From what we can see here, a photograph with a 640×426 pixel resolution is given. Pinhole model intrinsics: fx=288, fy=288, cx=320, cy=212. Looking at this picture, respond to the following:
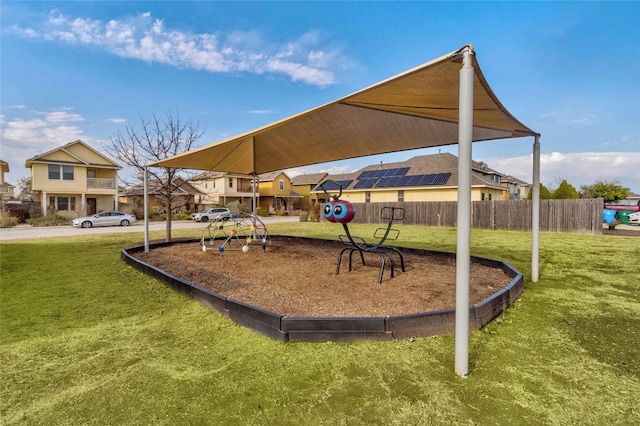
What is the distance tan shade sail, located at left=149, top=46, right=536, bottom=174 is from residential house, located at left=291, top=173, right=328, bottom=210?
35.9 metres

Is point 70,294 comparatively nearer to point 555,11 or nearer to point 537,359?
point 537,359

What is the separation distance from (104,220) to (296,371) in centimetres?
2500

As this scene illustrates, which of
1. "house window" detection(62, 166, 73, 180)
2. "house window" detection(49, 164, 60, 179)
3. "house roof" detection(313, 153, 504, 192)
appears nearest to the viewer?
"house roof" detection(313, 153, 504, 192)

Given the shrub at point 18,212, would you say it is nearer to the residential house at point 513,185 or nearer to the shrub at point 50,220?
the shrub at point 50,220

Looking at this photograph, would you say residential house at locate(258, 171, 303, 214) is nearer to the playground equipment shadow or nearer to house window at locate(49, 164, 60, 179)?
house window at locate(49, 164, 60, 179)

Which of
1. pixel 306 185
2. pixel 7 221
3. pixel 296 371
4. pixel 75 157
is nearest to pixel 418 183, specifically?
pixel 306 185

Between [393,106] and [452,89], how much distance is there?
1.04m

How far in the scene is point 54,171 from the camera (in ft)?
82.9

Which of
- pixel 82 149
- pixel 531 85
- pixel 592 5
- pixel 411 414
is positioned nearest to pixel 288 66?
pixel 531 85

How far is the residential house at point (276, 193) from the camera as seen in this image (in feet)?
135

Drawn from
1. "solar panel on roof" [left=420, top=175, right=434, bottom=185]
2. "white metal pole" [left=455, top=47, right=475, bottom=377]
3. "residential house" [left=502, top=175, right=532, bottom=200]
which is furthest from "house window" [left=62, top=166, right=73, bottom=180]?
"residential house" [left=502, top=175, right=532, bottom=200]

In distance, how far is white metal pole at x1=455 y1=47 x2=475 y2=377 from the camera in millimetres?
2361

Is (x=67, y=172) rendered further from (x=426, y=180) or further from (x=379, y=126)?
(x=426, y=180)

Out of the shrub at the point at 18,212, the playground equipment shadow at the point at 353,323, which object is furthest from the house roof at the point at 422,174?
the shrub at the point at 18,212
